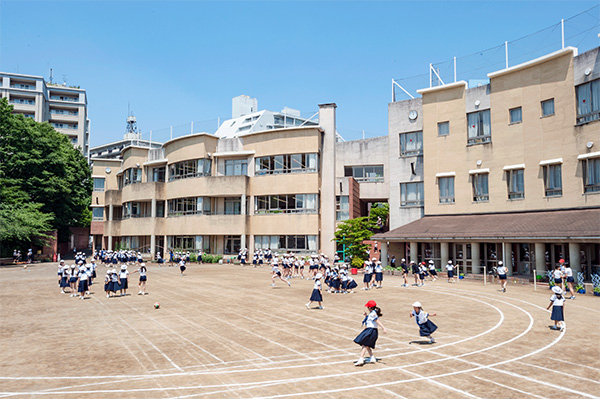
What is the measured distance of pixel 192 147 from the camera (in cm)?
5709

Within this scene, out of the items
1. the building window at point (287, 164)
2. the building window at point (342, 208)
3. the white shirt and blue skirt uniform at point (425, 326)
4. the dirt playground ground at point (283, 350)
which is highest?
the building window at point (287, 164)

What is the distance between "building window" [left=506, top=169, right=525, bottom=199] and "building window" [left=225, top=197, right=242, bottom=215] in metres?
30.9

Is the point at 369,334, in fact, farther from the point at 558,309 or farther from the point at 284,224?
the point at 284,224

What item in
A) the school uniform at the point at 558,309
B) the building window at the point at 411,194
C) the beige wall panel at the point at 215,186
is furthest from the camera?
the beige wall panel at the point at 215,186

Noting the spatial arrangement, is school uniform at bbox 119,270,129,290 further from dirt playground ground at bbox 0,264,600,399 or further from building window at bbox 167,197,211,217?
building window at bbox 167,197,211,217

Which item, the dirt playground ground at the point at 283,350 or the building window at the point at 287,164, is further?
the building window at the point at 287,164

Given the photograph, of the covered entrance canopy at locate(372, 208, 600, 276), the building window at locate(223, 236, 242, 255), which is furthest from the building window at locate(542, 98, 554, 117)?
the building window at locate(223, 236, 242, 255)

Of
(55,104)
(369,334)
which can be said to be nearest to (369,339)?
(369,334)

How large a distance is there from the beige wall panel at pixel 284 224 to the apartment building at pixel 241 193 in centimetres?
11

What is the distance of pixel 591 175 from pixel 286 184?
98.4 feet

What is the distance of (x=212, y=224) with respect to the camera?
54.8 metres

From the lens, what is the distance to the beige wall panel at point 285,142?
5203cm

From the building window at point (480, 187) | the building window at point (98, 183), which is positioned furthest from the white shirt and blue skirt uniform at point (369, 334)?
the building window at point (98, 183)

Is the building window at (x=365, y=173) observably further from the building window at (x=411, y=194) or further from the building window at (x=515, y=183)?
the building window at (x=515, y=183)
